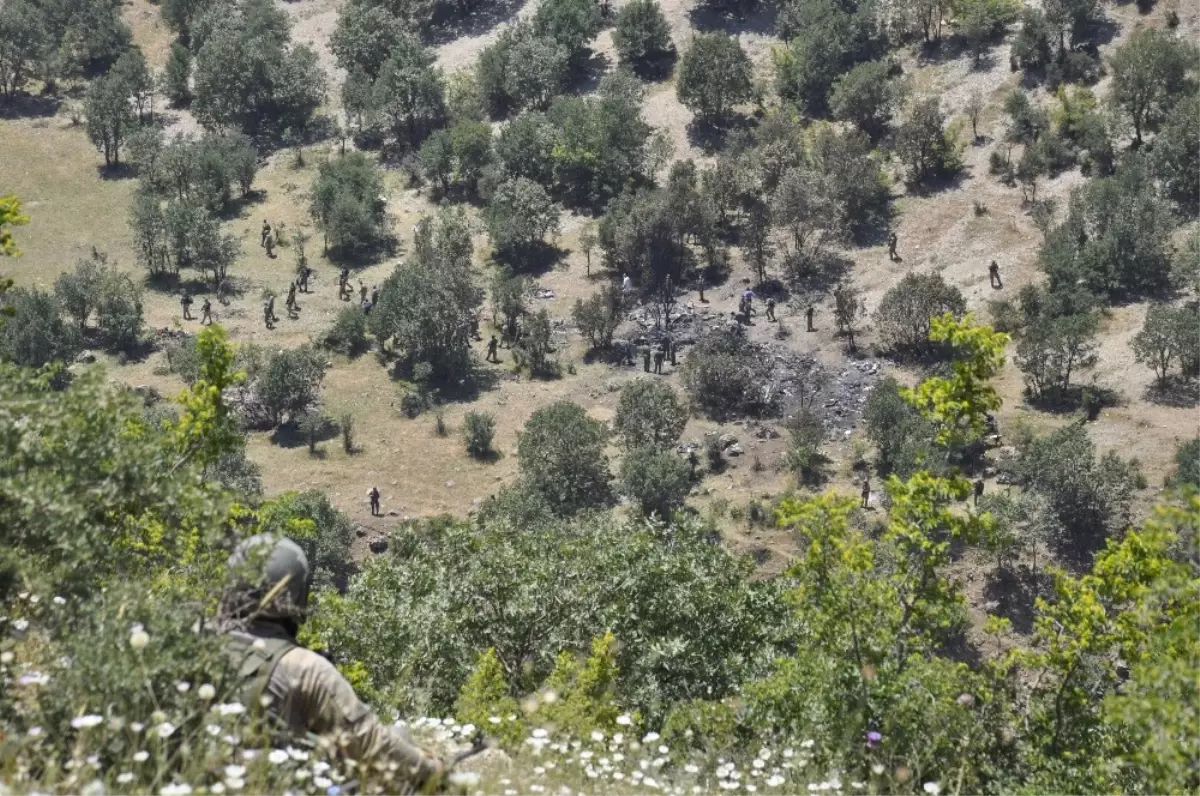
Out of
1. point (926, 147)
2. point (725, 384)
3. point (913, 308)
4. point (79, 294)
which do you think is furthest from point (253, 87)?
point (913, 308)

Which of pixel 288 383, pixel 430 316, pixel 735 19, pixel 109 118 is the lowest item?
pixel 288 383

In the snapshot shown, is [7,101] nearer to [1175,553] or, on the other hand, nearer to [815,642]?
[1175,553]

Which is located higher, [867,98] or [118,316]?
[867,98]

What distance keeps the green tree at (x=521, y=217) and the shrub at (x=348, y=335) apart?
8.26m

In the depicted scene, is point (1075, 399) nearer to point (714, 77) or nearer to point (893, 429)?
point (893, 429)

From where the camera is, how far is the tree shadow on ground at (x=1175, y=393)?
47312 mm

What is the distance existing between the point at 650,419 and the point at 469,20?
4334 cm

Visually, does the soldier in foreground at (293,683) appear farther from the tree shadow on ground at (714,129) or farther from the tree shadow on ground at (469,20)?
the tree shadow on ground at (469,20)

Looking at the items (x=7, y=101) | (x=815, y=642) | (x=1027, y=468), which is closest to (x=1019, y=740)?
(x=815, y=642)

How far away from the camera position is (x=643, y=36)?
2918 inches

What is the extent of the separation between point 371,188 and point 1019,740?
53654 mm

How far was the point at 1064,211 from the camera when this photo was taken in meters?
58.3

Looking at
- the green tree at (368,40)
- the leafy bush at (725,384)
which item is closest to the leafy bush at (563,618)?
the leafy bush at (725,384)

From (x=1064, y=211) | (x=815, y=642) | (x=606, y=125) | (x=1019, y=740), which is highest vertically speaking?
(x=606, y=125)
